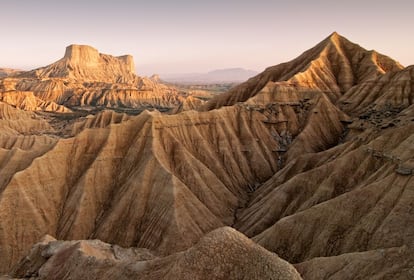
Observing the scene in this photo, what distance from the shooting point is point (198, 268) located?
22.2 metres

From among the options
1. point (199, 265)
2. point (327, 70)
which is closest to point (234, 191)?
point (199, 265)

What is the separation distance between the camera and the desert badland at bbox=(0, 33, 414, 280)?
2875 centimetres

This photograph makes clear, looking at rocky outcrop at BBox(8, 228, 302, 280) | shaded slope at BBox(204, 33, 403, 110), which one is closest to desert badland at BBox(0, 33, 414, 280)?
rocky outcrop at BBox(8, 228, 302, 280)

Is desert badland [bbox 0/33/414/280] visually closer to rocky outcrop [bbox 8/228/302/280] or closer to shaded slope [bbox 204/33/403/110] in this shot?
rocky outcrop [bbox 8/228/302/280]

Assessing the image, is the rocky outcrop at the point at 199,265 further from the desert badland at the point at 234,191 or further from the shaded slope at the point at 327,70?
the shaded slope at the point at 327,70

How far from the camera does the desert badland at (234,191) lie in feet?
94.3

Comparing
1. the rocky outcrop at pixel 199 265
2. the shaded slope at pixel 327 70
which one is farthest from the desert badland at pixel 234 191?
the shaded slope at pixel 327 70

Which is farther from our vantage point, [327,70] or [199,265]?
[327,70]

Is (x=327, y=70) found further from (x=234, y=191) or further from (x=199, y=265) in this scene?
(x=199, y=265)

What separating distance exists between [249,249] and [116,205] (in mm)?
36630

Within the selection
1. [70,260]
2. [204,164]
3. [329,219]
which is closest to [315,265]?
[329,219]

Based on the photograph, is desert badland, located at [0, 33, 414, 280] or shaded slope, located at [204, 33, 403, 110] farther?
shaded slope, located at [204, 33, 403, 110]

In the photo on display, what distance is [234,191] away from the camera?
212ft

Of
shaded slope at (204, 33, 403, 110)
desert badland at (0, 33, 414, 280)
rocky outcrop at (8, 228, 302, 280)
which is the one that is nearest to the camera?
rocky outcrop at (8, 228, 302, 280)
